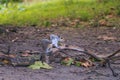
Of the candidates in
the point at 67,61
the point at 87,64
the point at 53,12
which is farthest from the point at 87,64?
the point at 53,12

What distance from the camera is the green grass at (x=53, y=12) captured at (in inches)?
298

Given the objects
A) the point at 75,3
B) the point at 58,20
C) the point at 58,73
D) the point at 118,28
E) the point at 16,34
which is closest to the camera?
the point at 58,73

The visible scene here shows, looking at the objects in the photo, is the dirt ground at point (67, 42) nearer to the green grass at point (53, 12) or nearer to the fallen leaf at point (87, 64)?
the fallen leaf at point (87, 64)

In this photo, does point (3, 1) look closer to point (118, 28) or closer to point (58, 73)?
point (118, 28)

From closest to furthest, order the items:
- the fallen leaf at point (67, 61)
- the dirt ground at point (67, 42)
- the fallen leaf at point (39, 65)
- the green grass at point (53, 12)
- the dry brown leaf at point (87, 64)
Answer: the dirt ground at point (67, 42), the fallen leaf at point (39, 65), the dry brown leaf at point (87, 64), the fallen leaf at point (67, 61), the green grass at point (53, 12)

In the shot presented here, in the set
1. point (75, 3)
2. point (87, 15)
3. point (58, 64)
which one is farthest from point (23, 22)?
point (58, 64)

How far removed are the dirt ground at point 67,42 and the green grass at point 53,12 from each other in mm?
735

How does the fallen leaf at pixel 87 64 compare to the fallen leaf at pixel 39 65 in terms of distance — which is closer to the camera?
the fallen leaf at pixel 39 65

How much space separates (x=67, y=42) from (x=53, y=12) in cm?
296

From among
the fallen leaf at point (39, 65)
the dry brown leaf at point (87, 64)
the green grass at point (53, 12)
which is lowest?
the dry brown leaf at point (87, 64)

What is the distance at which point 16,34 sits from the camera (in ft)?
20.2

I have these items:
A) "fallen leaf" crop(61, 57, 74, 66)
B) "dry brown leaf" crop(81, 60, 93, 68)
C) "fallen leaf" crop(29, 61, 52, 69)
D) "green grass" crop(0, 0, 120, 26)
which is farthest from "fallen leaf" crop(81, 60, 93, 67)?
"green grass" crop(0, 0, 120, 26)

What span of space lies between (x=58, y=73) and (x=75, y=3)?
18.7 ft

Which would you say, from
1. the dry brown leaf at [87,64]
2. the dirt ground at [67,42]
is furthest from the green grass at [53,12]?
the dry brown leaf at [87,64]
